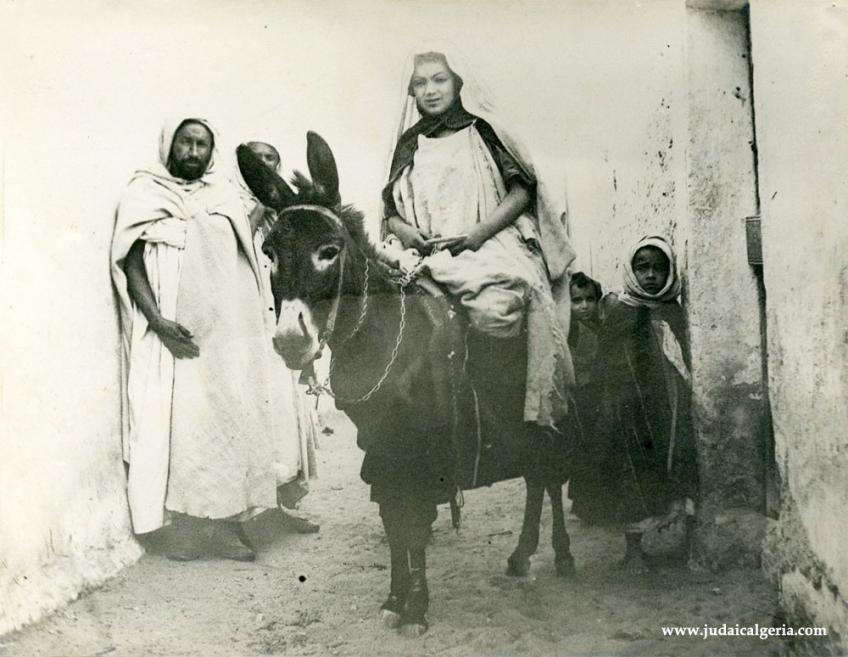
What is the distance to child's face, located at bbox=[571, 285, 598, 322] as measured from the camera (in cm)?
352

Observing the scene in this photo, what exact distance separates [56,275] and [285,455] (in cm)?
128

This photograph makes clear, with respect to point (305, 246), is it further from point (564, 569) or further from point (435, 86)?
point (564, 569)

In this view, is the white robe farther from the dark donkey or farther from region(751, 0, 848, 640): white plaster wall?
region(751, 0, 848, 640): white plaster wall

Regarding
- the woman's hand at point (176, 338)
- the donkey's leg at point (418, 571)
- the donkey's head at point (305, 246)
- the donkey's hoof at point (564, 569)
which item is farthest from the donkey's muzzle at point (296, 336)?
the donkey's hoof at point (564, 569)

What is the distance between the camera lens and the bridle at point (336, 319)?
10.9 feet

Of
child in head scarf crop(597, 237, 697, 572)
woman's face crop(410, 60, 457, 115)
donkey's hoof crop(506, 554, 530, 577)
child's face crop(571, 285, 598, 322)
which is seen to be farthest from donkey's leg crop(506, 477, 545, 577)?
woman's face crop(410, 60, 457, 115)

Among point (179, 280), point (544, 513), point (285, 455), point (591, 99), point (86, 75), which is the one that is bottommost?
point (544, 513)

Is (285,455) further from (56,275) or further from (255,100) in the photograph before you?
(255,100)

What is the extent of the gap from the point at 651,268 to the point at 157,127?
90.5 inches

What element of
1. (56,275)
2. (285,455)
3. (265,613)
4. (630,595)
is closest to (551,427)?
(630,595)

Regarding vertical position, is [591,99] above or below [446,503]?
above

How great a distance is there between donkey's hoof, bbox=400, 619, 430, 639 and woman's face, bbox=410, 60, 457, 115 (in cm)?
222

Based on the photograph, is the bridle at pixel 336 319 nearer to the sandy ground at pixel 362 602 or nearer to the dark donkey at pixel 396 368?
→ the dark donkey at pixel 396 368

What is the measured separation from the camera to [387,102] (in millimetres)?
3473
